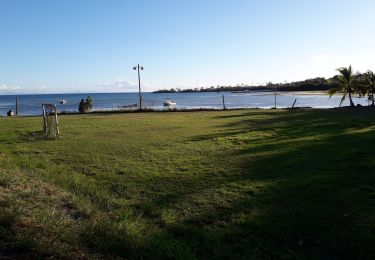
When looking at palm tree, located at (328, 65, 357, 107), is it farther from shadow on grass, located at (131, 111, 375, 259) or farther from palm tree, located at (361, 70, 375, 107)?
shadow on grass, located at (131, 111, 375, 259)

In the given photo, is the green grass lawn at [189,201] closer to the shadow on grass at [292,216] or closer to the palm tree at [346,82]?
the shadow on grass at [292,216]

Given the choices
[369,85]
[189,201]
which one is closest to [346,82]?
[369,85]

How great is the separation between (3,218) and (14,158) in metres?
7.30

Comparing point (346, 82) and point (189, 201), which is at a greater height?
point (346, 82)

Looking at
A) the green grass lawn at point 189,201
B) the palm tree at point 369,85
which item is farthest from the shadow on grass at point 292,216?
the palm tree at point 369,85

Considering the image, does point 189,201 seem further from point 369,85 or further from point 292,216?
point 369,85

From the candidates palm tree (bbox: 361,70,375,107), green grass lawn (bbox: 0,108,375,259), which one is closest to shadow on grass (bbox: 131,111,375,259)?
green grass lawn (bbox: 0,108,375,259)

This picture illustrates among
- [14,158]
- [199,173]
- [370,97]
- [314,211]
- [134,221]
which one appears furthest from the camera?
[370,97]

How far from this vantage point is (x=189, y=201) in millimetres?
7848

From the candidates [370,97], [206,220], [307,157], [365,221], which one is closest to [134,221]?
[206,220]

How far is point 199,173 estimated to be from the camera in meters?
10.3

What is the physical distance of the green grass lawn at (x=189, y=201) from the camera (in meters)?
5.17

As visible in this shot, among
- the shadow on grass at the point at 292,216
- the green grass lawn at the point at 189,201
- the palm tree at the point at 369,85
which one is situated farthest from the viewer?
the palm tree at the point at 369,85

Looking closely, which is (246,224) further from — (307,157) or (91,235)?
(307,157)
